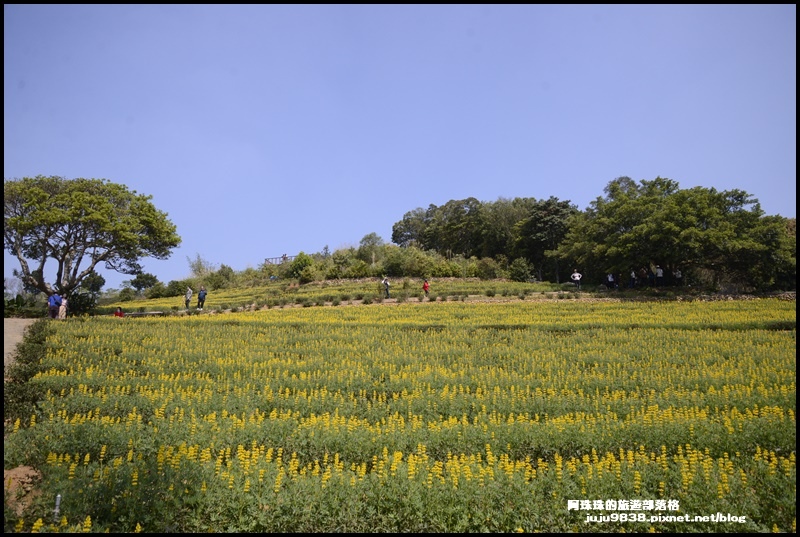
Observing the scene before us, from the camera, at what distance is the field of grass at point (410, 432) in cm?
468

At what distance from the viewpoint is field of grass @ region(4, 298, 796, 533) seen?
4.68 metres

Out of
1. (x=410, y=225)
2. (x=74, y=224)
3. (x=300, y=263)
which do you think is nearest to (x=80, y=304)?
(x=74, y=224)

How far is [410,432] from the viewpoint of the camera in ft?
21.9

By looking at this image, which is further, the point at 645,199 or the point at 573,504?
the point at 645,199

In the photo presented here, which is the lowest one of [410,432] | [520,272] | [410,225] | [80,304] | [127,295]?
[410,432]

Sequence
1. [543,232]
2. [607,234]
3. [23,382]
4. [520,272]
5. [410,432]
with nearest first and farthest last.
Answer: [410,432] → [23,382] → [607,234] → [520,272] → [543,232]

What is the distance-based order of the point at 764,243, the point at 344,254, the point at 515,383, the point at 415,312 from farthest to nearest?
the point at 344,254
the point at 764,243
the point at 415,312
the point at 515,383

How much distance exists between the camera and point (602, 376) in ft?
32.3

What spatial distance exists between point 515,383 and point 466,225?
45.5 metres

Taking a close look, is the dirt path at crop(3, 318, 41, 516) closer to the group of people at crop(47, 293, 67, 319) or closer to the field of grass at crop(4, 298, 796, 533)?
the field of grass at crop(4, 298, 796, 533)

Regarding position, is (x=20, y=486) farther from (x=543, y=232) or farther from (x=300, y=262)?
(x=543, y=232)

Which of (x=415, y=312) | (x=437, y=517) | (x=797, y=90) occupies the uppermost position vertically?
(x=797, y=90)

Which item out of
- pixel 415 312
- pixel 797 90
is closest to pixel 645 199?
pixel 415 312

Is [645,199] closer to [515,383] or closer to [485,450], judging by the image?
[515,383]
